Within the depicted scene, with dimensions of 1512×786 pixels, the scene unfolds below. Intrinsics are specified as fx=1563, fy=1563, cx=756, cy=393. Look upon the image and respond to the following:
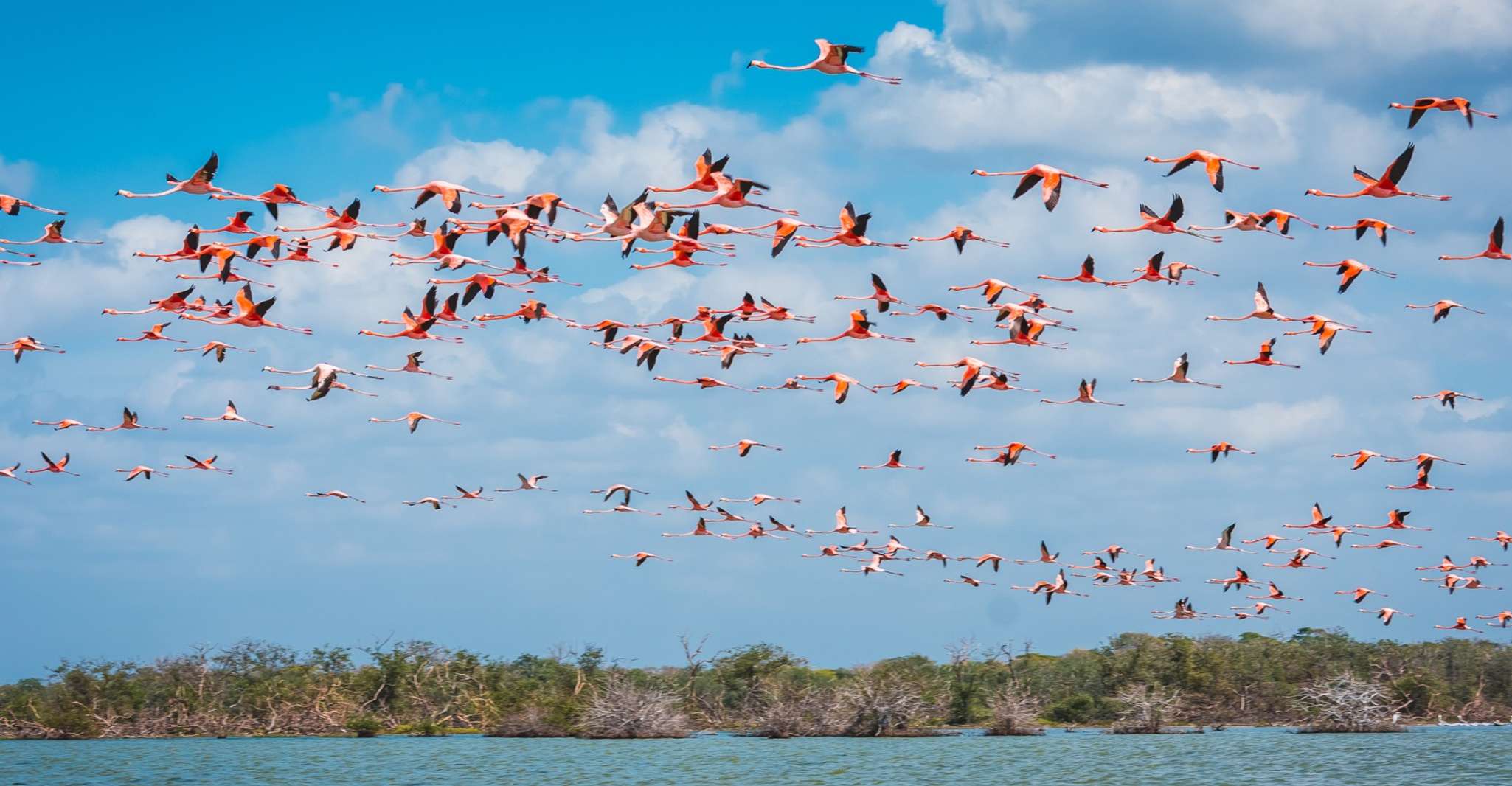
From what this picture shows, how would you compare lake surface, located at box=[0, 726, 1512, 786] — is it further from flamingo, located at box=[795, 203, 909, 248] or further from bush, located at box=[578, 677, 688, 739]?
flamingo, located at box=[795, 203, 909, 248]

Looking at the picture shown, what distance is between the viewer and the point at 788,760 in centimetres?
5516

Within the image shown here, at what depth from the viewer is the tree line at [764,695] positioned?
6662cm

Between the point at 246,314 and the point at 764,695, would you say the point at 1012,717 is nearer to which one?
Result: the point at 764,695

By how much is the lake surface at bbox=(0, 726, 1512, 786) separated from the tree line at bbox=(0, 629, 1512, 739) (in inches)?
50.5

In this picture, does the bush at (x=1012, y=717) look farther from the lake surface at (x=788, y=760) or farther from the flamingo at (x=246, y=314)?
the flamingo at (x=246, y=314)

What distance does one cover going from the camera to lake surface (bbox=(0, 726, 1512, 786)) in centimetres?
4669

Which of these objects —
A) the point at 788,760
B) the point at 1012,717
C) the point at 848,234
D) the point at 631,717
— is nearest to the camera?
the point at 848,234

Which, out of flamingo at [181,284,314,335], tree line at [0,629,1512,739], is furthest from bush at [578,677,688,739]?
flamingo at [181,284,314,335]

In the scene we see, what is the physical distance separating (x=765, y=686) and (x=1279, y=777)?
32202 millimetres

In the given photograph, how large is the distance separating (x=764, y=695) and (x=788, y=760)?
1714 centimetres

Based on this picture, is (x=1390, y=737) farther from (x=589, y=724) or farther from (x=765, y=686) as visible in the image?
(x=589, y=724)

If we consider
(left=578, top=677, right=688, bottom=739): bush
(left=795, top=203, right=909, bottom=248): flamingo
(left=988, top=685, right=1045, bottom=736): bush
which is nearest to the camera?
(left=795, top=203, right=909, bottom=248): flamingo

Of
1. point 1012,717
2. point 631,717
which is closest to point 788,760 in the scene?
point 631,717

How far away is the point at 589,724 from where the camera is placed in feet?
217
